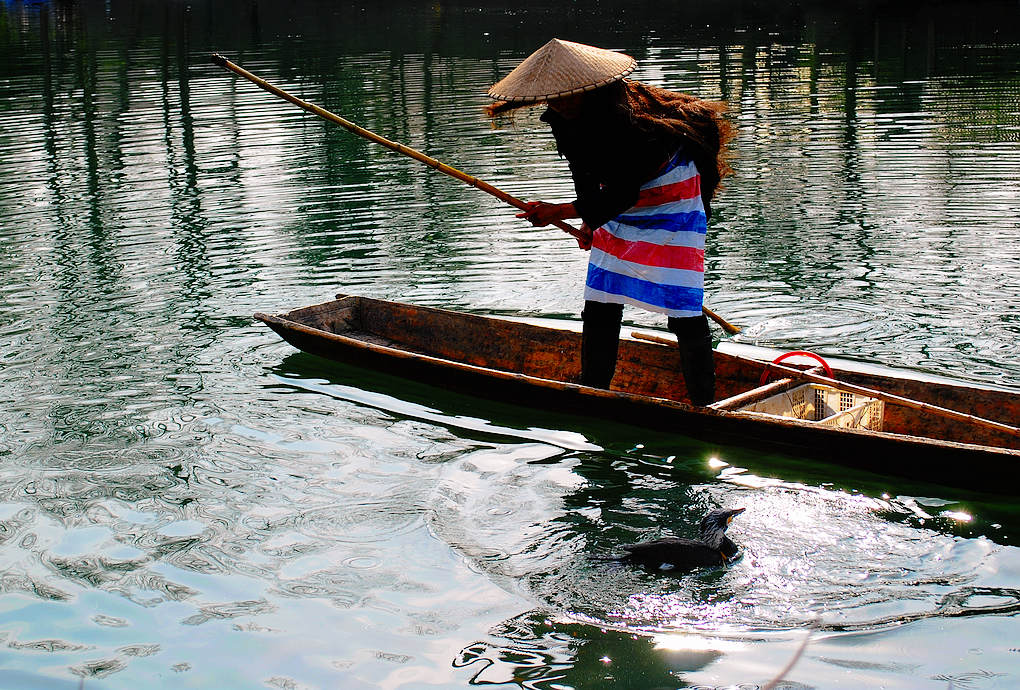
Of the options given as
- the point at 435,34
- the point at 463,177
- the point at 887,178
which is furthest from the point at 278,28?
the point at 463,177

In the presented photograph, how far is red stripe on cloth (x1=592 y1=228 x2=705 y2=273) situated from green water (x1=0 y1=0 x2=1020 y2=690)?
912 mm

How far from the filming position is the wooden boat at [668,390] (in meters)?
4.26

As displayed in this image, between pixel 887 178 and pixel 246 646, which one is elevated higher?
pixel 887 178

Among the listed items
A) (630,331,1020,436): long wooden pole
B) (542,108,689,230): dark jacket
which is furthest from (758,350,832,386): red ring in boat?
(542,108,689,230): dark jacket

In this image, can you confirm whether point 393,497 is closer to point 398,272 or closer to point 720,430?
point 720,430

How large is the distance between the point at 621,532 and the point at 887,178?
7.21 m

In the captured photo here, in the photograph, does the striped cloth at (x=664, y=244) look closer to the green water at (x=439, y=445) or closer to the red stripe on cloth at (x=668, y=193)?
the red stripe on cloth at (x=668, y=193)

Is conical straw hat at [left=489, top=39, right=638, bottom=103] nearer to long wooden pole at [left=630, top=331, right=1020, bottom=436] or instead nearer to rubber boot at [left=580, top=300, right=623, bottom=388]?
rubber boot at [left=580, top=300, right=623, bottom=388]

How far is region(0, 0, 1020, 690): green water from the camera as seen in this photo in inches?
136

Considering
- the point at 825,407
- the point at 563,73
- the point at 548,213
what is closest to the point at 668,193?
the point at 548,213

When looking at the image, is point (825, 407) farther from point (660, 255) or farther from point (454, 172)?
point (454, 172)

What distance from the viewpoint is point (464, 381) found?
550cm

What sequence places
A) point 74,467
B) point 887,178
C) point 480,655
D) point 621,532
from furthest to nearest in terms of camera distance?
point 887,178
point 74,467
point 621,532
point 480,655

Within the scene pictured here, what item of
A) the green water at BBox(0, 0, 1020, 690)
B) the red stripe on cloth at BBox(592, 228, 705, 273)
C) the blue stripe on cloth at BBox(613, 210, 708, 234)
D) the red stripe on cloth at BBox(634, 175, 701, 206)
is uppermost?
the red stripe on cloth at BBox(634, 175, 701, 206)
